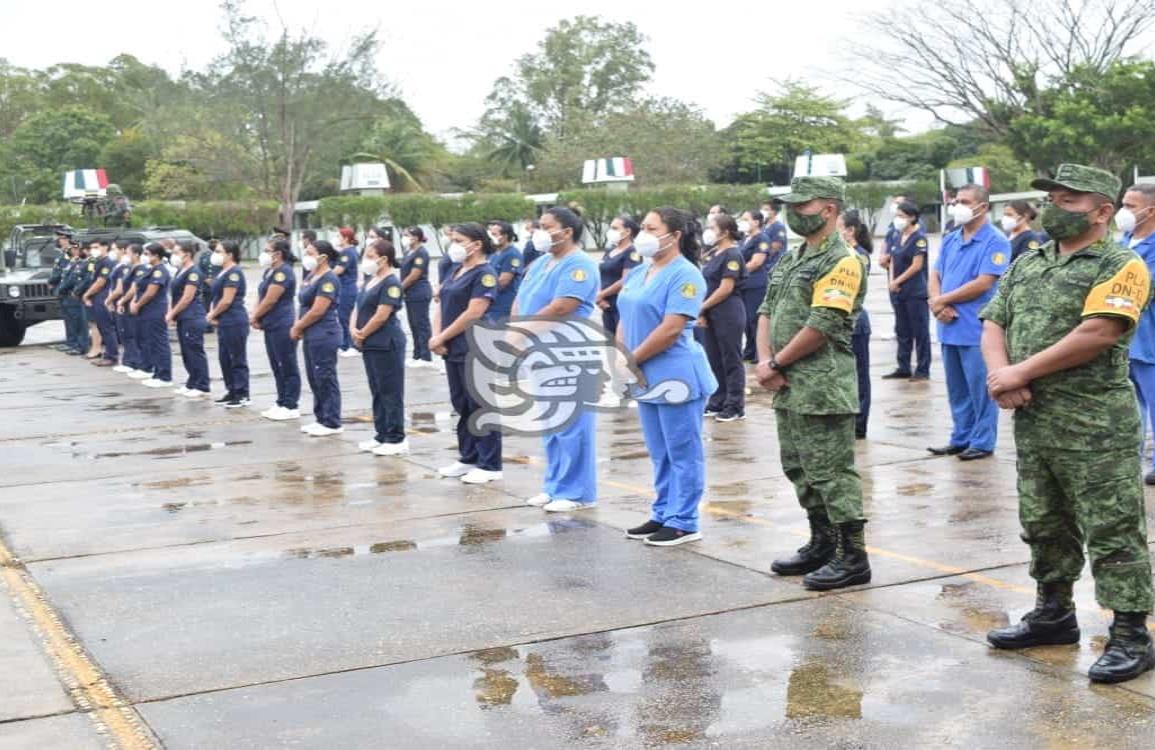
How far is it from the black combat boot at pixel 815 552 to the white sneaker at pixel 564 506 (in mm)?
2055

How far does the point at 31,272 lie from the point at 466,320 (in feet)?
55.6

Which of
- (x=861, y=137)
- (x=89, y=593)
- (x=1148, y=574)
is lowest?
(x=89, y=593)

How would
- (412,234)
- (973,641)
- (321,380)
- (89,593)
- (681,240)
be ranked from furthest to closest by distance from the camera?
(412,234) → (321,380) → (681,240) → (89,593) → (973,641)

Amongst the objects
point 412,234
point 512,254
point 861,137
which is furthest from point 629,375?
point 861,137

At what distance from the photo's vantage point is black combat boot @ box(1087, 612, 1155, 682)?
4871mm

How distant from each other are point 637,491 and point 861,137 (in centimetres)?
6424

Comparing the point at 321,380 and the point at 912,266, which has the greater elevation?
the point at 912,266

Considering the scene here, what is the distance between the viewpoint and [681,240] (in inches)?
293

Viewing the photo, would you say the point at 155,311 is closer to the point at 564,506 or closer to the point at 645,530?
the point at 564,506

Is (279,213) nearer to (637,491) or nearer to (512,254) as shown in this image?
(512,254)

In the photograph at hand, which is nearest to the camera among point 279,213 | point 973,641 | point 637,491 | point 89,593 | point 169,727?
point 169,727

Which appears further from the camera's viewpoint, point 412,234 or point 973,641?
point 412,234

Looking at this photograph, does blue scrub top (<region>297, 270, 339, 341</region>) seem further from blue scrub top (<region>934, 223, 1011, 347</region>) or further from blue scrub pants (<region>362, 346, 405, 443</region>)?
blue scrub top (<region>934, 223, 1011, 347</region>)

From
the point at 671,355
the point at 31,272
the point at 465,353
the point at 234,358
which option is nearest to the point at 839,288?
the point at 671,355
